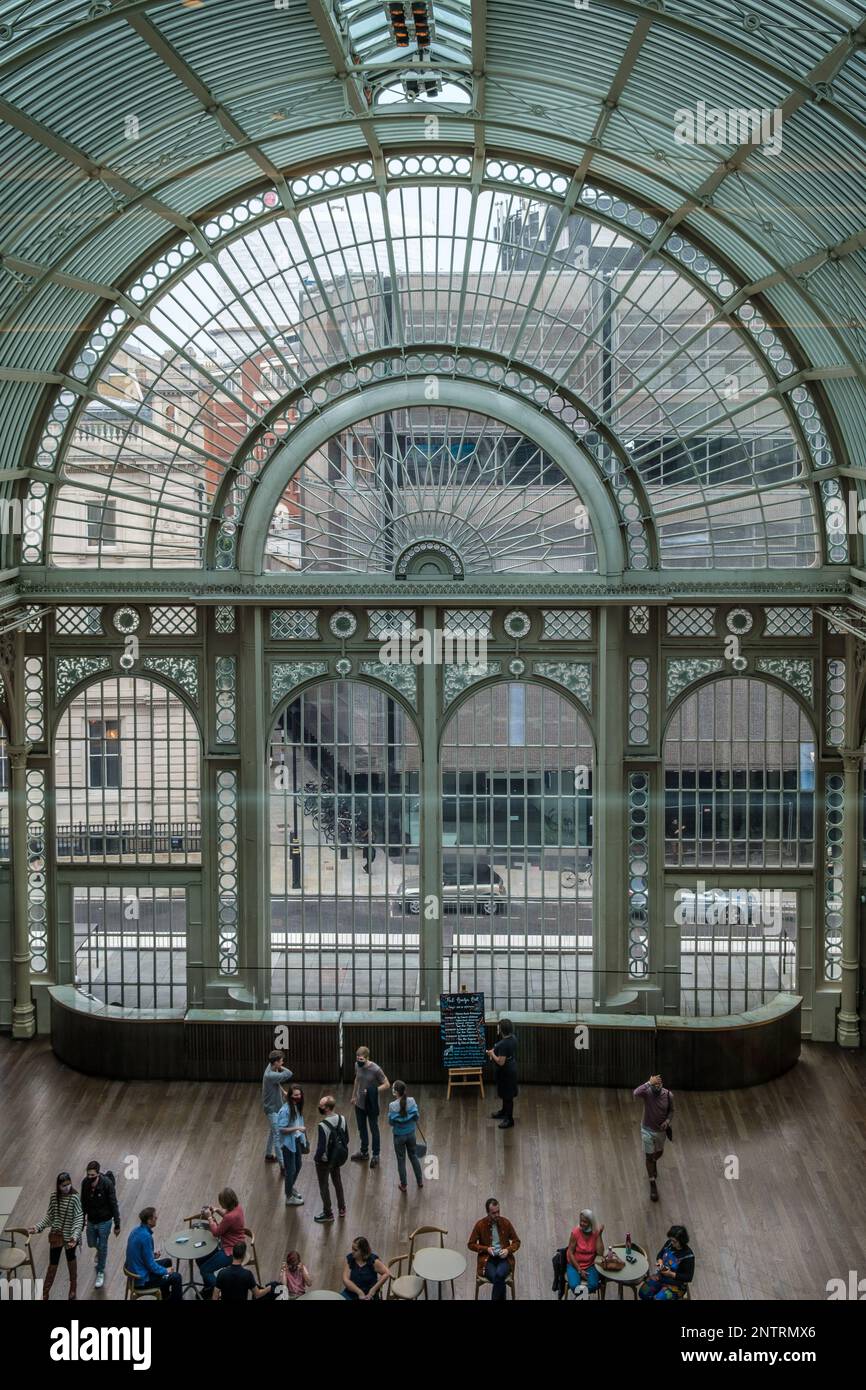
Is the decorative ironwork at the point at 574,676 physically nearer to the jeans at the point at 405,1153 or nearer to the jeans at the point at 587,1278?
the jeans at the point at 405,1153

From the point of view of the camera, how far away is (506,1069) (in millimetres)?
20875

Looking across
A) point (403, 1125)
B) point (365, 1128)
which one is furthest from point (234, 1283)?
point (365, 1128)

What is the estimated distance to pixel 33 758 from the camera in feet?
85.0

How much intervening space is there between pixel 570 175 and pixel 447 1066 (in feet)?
50.9

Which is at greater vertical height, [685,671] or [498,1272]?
[685,671]

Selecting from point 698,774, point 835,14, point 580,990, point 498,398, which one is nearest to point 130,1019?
point 580,990

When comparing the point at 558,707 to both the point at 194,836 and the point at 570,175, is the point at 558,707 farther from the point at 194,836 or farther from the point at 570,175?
the point at 570,175

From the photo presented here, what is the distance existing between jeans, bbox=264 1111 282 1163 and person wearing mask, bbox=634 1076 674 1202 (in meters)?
5.02

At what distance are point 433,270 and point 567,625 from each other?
22.9 feet

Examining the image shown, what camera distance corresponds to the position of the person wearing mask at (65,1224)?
15.9m

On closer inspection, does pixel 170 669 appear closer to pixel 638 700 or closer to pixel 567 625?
pixel 567 625

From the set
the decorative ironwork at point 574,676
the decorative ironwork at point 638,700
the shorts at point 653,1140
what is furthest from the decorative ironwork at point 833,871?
the shorts at point 653,1140

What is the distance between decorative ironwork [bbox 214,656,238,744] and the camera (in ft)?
85.1

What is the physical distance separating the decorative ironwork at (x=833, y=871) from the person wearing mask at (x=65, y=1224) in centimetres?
1505
